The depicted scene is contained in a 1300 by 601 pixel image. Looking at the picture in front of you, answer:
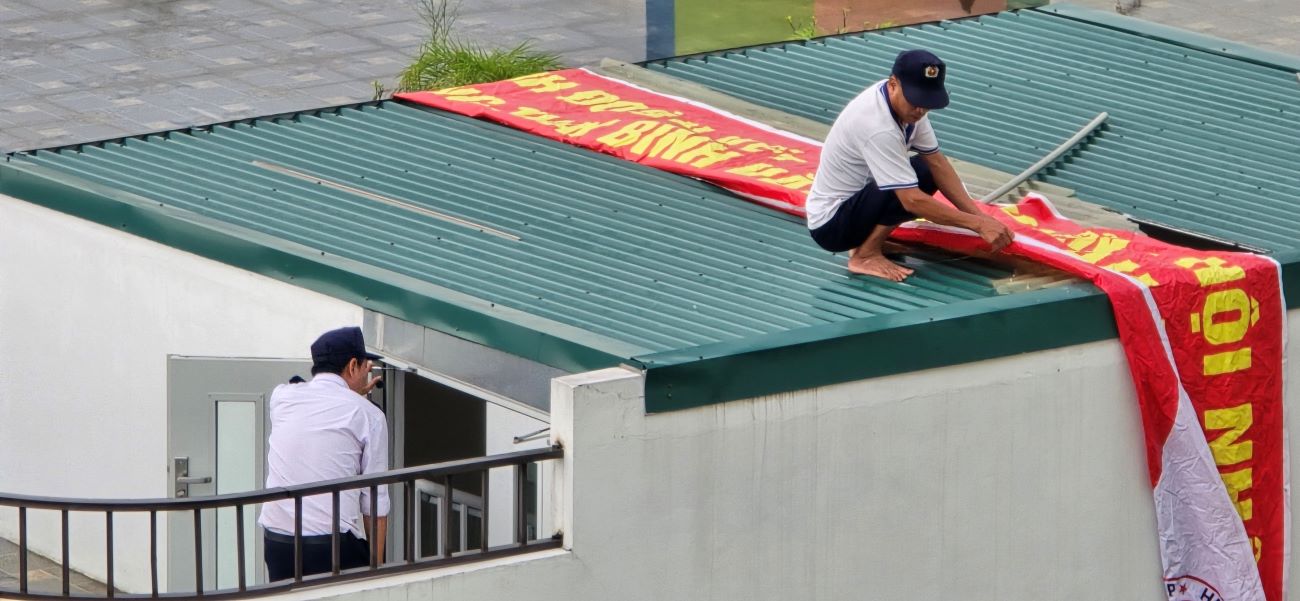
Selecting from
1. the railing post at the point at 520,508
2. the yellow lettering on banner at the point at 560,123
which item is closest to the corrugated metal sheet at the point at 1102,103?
the yellow lettering on banner at the point at 560,123

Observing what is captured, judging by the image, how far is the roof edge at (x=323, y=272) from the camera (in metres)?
9.24

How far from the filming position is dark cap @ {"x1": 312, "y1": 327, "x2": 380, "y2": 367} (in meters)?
9.09

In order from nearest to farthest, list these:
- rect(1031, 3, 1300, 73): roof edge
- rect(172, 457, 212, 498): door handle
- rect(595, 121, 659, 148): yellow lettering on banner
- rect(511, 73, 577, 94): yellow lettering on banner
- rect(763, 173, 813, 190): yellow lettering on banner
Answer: rect(172, 457, 212, 498): door handle
rect(763, 173, 813, 190): yellow lettering on banner
rect(595, 121, 659, 148): yellow lettering on banner
rect(511, 73, 577, 94): yellow lettering on banner
rect(1031, 3, 1300, 73): roof edge

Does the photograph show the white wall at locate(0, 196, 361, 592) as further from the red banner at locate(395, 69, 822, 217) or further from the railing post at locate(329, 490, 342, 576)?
the red banner at locate(395, 69, 822, 217)

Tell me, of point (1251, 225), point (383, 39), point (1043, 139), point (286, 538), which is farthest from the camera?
point (383, 39)

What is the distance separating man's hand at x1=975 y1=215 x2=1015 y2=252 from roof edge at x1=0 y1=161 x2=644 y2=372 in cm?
194

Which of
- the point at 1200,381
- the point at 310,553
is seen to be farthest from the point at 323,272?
the point at 1200,381

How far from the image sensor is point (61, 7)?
2297 centimetres

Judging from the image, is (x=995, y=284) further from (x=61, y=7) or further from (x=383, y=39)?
(x=61, y=7)

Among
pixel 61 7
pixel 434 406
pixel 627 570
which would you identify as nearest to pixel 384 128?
pixel 434 406

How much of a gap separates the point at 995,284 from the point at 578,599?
274 cm

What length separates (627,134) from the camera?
1255 cm

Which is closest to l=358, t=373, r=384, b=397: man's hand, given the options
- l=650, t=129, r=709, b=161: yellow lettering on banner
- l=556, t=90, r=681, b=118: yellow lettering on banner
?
l=650, t=129, r=709, b=161: yellow lettering on banner

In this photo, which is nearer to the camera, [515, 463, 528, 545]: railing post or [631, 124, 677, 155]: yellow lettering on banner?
[515, 463, 528, 545]: railing post
